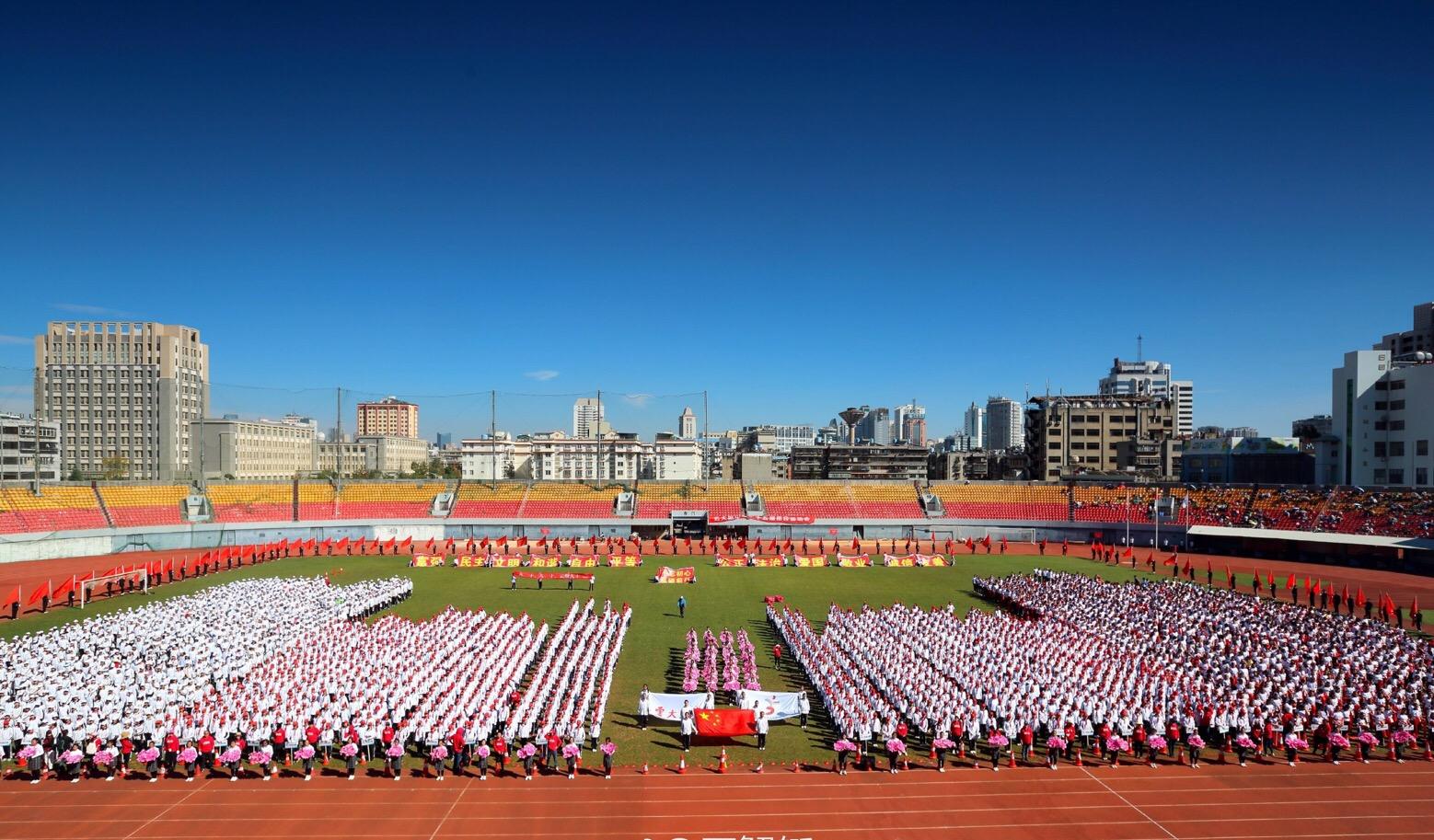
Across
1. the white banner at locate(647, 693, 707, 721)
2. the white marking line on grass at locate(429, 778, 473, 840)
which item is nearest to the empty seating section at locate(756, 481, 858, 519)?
the white banner at locate(647, 693, 707, 721)

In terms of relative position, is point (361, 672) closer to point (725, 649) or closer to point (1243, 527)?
point (725, 649)

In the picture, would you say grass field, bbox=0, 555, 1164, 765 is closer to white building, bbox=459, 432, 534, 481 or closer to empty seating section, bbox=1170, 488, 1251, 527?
empty seating section, bbox=1170, 488, 1251, 527

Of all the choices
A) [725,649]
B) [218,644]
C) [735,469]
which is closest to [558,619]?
[725,649]

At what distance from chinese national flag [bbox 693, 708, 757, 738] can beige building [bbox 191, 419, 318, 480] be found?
321ft

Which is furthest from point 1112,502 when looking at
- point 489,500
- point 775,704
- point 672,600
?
point 775,704

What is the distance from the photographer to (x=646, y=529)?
196 ft

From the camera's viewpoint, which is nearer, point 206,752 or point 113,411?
point 206,752

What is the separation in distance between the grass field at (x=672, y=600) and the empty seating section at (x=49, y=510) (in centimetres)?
1541

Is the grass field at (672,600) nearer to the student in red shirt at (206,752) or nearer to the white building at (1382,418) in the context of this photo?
the student in red shirt at (206,752)

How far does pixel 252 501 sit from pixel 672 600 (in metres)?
40.1

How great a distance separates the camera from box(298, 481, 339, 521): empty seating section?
5978 cm

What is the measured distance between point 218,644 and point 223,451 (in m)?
93.2

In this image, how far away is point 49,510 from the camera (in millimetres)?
52156

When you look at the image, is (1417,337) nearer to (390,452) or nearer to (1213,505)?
(1213,505)
